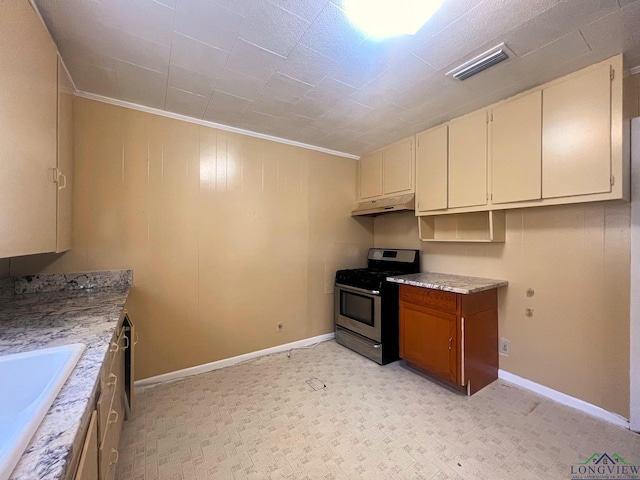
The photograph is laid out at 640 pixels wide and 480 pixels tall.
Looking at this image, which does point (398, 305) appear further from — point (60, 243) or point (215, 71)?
point (60, 243)

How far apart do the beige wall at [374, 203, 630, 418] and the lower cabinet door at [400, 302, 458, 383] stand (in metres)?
0.64

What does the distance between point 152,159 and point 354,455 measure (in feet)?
8.97

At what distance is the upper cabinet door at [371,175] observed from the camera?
131 inches

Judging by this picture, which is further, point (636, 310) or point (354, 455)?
point (636, 310)

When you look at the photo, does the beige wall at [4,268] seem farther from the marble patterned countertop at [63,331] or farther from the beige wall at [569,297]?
the beige wall at [569,297]

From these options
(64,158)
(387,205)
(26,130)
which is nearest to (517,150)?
(387,205)

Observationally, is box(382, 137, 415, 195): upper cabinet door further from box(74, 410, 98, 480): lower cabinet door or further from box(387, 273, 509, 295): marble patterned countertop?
box(74, 410, 98, 480): lower cabinet door

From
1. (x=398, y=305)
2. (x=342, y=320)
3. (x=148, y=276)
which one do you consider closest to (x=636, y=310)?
(x=398, y=305)

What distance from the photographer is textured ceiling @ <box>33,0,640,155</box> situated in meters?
1.32

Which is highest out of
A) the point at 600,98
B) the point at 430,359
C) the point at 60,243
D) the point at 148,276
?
the point at 600,98

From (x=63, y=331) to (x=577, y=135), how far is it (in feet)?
10.4

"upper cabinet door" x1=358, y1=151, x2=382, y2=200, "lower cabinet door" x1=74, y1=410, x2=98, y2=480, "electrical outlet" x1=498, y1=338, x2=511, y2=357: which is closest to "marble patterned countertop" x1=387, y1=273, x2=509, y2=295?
"electrical outlet" x1=498, y1=338, x2=511, y2=357

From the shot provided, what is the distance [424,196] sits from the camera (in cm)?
278

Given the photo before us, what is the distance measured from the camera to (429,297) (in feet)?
7.81
